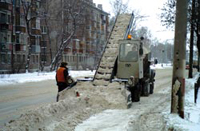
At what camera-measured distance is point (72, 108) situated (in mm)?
9453

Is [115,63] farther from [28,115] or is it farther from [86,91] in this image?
[28,115]

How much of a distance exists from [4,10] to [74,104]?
36.1m

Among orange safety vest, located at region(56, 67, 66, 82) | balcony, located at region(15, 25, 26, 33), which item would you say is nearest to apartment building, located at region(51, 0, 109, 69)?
balcony, located at region(15, 25, 26, 33)

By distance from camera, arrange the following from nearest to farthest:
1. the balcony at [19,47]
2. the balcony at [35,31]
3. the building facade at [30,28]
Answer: the building facade at [30,28] < the balcony at [19,47] < the balcony at [35,31]

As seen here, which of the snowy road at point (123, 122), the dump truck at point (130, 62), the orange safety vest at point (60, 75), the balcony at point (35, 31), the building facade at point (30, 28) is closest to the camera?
the snowy road at point (123, 122)

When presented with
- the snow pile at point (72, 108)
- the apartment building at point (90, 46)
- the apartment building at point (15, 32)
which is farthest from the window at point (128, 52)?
the apartment building at point (90, 46)

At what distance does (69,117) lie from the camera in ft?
27.2

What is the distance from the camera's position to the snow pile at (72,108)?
286 inches

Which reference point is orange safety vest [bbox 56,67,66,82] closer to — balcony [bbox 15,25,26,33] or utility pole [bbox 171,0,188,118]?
utility pole [bbox 171,0,188,118]

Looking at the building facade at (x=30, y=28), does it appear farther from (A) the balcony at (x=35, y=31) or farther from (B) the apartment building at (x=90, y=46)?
(B) the apartment building at (x=90, y=46)

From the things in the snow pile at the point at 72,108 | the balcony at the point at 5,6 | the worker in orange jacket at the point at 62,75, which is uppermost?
the balcony at the point at 5,6

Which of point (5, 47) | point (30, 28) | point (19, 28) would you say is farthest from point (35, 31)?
point (5, 47)

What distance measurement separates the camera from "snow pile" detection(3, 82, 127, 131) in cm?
725

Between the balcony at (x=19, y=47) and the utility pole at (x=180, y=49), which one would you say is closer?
the utility pole at (x=180, y=49)
